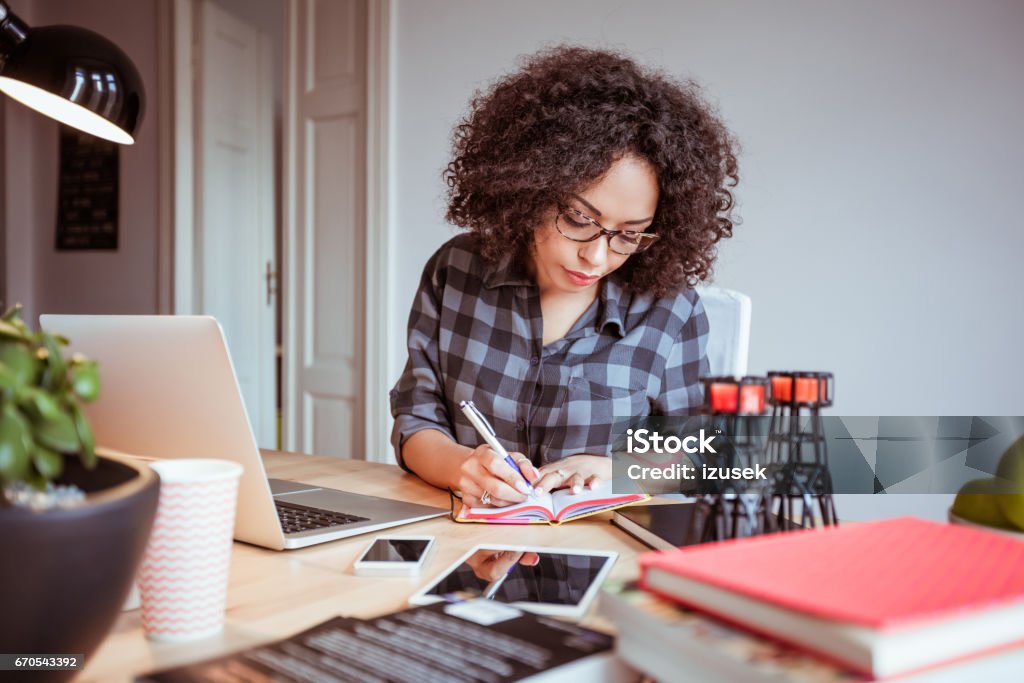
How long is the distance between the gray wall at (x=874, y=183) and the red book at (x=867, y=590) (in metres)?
1.92

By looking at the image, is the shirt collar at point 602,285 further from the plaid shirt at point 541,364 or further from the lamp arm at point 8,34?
the lamp arm at point 8,34

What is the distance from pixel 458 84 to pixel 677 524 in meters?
2.44

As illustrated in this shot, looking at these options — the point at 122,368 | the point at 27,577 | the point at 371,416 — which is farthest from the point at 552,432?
the point at 371,416

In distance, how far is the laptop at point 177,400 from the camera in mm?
708

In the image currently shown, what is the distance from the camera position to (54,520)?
1.34 feet

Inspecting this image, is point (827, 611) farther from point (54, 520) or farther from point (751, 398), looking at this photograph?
point (54, 520)

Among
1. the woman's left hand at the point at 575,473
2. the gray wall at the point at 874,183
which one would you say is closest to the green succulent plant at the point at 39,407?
the woman's left hand at the point at 575,473

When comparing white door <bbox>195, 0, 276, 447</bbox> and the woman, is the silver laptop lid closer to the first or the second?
the woman

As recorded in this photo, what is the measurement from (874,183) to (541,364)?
1.39 m

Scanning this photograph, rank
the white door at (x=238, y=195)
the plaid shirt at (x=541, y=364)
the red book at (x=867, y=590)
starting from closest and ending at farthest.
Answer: the red book at (x=867, y=590), the plaid shirt at (x=541, y=364), the white door at (x=238, y=195)

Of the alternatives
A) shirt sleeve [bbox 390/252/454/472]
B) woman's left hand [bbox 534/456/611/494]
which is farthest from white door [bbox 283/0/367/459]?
woman's left hand [bbox 534/456/611/494]

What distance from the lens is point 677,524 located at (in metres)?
0.87

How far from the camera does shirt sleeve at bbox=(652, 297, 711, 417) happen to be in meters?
1.50

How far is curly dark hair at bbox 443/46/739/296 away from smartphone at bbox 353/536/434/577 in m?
0.71
